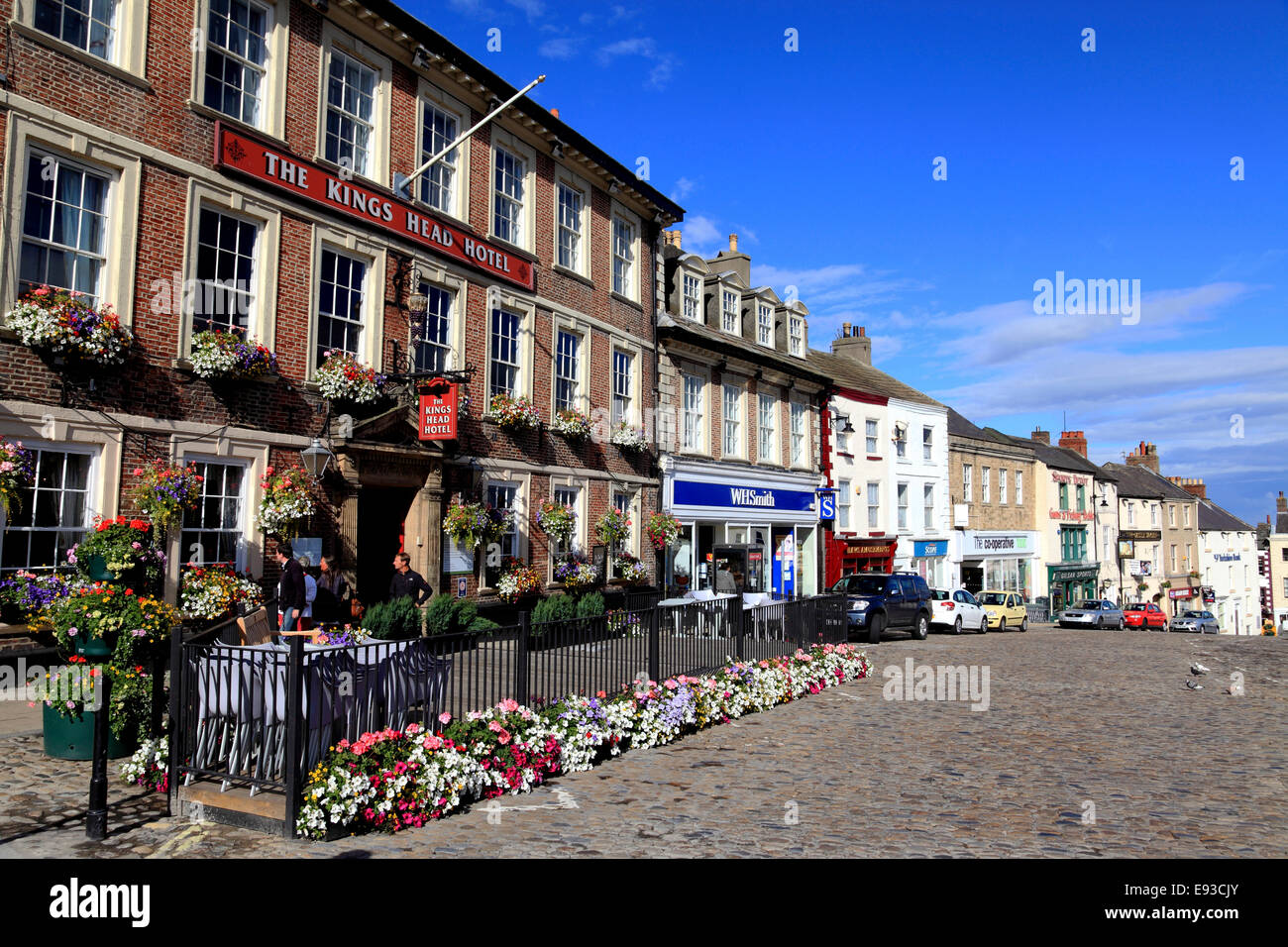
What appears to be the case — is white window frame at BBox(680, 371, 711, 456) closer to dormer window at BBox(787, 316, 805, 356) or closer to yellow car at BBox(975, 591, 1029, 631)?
dormer window at BBox(787, 316, 805, 356)

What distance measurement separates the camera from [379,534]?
49.2 ft

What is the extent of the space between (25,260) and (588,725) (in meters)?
8.19

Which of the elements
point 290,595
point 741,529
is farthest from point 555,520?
point 741,529

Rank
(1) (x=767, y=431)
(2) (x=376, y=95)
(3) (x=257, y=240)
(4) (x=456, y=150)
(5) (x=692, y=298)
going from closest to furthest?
(3) (x=257, y=240) → (2) (x=376, y=95) → (4) (x=456, y=150) → (5) (x=692, y=298) → (1) (x=767, y=431)

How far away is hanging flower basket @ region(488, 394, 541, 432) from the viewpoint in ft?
54.7

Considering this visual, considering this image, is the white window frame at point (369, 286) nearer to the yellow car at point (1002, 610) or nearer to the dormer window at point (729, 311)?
the dormer window at point (729, 311)

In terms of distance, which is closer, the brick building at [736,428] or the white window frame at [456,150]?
the white window frame at [456,150]

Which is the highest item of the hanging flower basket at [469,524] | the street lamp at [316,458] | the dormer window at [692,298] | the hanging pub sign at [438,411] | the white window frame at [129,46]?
the dormer window at [692,298]

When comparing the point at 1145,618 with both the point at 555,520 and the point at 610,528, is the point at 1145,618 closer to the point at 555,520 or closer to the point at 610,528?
the point at 610,528

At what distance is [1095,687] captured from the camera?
49.7 ft

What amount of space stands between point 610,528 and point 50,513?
11.2 meters

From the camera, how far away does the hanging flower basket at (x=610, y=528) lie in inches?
768

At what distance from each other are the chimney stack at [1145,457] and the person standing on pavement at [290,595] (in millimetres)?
62624

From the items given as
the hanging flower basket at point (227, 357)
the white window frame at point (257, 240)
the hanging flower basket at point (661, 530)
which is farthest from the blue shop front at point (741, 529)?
the hanging flower basket at point (227, 357)
